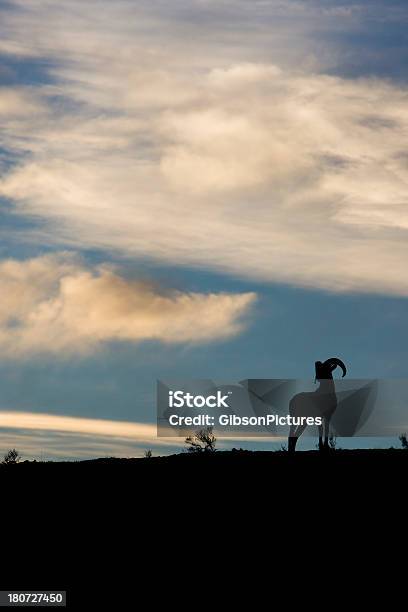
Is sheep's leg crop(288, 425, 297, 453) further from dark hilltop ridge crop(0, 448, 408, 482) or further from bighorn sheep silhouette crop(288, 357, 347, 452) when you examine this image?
dark hilltop ridge crop(0, 448, 408, 482)

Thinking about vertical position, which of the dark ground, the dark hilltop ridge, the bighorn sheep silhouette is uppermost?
the bighorn sheep silhouette

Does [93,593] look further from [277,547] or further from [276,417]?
[276,417]

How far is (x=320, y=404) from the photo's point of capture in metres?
38.5

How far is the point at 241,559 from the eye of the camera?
27.8 meters

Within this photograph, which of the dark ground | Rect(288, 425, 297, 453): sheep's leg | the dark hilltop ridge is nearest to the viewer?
the dark ground

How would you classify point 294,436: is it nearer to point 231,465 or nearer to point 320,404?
point 320,404

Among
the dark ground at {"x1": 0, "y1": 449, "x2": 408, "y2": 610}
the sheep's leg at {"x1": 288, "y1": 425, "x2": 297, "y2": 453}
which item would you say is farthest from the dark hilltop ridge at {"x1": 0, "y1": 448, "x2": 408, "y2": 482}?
the sheep's leg at {"x1": 288, "y1": 425, "x2": 297, "y2": 453}

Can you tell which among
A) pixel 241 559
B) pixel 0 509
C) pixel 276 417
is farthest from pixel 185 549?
pixel 276 417

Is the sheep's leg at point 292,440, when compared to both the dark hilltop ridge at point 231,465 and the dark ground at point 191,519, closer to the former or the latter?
the dark hilltop ridge at point 231,465

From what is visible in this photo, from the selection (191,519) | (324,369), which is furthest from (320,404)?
(191,519)

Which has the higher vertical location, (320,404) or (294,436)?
(320,404)

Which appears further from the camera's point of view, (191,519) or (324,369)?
(324,369)

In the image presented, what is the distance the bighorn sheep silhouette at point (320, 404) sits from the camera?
3850 cm

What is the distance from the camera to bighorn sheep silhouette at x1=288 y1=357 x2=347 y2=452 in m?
Result: 38.5
